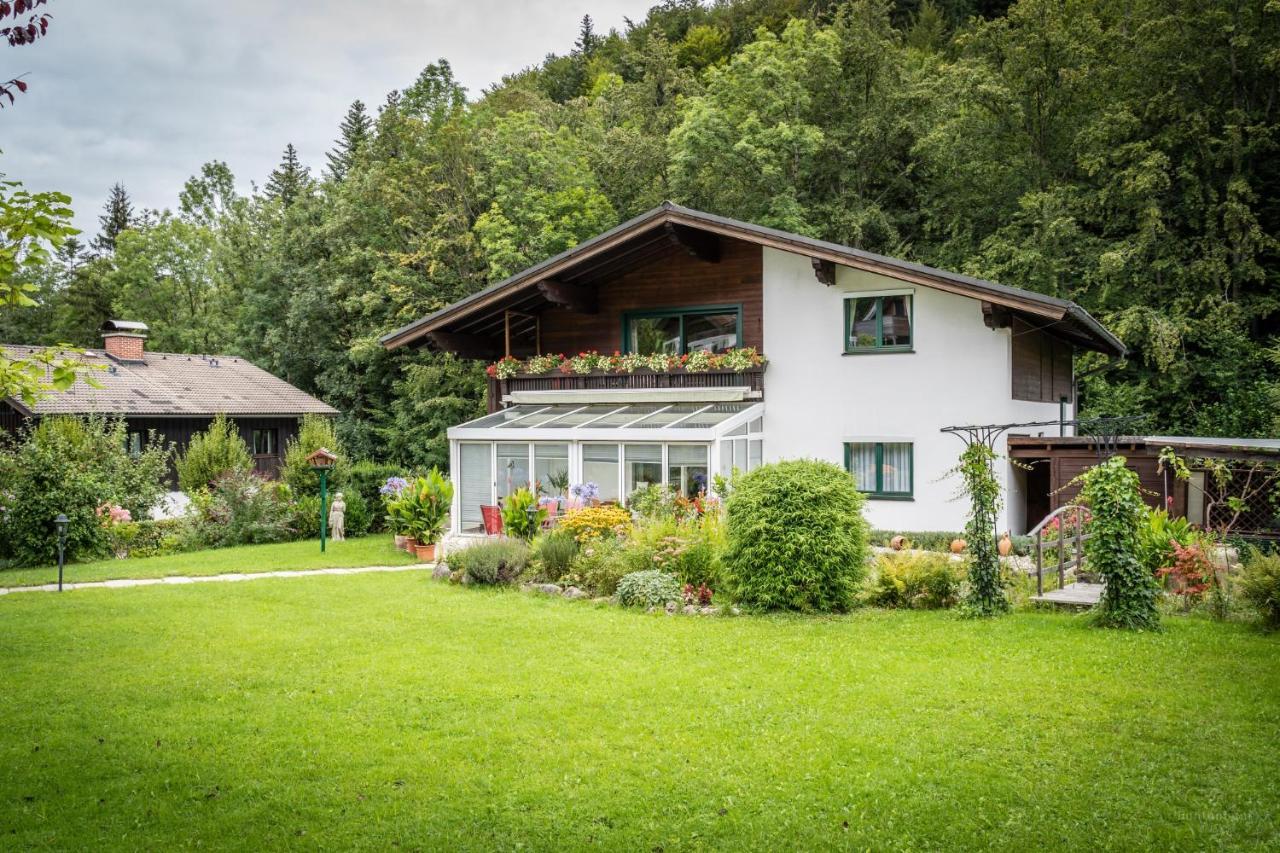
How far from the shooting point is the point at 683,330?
1914 centimetres

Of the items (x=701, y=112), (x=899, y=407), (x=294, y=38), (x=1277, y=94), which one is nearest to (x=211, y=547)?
(x=294, y=38)

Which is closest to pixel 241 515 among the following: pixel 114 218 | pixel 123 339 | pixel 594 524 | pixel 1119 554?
pixel 594 524

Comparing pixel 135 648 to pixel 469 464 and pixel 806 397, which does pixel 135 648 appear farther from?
pixel 806 397

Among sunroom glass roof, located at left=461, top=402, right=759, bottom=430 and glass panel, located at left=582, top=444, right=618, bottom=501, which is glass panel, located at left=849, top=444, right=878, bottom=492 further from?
glass panel, located at left=582, top=444, right=618, bottom=501

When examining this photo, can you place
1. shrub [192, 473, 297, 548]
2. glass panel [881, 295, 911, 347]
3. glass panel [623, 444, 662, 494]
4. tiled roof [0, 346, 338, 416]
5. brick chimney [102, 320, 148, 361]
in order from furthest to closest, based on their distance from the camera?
brick chimney [102, 320, 148, 361] → tiled roof [0, 346, 338, 416] → shrub [192, 473, 297, 548] → glass panel [881, 295, 911, 347] → glass panel [623, 444, 662, 494]

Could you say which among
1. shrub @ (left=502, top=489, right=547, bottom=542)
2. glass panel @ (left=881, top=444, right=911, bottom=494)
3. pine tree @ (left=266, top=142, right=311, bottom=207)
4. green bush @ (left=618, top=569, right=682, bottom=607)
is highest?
pine tree @ (left=266, top=142, right=311, bottom=207)

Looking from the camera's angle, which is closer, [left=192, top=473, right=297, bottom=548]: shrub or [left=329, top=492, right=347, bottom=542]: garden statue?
[left=192, top=473, right=297, bottom=548]: shrub

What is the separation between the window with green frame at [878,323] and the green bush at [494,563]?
7798mm

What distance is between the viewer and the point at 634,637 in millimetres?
9094

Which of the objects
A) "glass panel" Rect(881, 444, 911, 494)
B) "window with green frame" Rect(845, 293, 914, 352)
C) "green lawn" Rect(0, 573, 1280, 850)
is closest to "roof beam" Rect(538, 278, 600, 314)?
"window with green frame" Rect(845, 293, 914, 352)

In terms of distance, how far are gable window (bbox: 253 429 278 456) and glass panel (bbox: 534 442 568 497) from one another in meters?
18.4

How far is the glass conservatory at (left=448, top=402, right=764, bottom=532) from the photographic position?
1627cm

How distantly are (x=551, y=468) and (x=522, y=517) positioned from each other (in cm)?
244

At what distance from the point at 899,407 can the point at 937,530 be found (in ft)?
7.62
